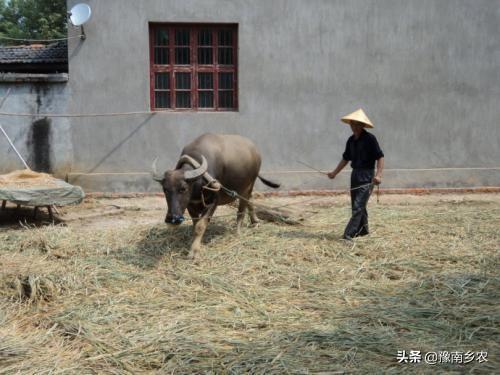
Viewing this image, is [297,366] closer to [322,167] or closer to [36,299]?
[36,299]

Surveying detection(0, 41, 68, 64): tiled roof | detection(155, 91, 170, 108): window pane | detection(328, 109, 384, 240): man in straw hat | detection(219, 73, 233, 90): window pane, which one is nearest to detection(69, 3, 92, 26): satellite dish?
detection(0, 41, 68, 64): tiled roof

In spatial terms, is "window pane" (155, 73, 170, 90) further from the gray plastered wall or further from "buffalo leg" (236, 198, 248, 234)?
"buffalo leg" (236, 198, 248, 234)

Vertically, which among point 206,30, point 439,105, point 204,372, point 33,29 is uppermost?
point 33,29

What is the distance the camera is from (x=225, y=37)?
10.9m

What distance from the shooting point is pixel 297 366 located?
3.72 m

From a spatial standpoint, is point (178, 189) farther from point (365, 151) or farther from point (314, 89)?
point (314, 89)

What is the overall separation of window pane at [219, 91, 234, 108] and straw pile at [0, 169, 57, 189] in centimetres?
395

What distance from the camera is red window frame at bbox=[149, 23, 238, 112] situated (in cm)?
1073

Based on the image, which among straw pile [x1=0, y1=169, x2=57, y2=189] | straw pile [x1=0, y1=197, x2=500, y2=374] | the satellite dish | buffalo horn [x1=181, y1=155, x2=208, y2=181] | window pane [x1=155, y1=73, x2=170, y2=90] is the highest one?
the satellite dish

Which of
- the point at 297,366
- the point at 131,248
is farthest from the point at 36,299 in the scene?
the point at 297,366

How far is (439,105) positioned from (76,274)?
8.86m

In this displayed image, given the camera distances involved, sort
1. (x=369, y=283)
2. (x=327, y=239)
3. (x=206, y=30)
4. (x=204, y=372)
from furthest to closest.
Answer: (x=206, y=30), (x=327, y=239), (x=369, y=283), (x=204, y=372)

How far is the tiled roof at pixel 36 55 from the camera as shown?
450 inches

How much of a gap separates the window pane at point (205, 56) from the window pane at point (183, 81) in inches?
15.9
